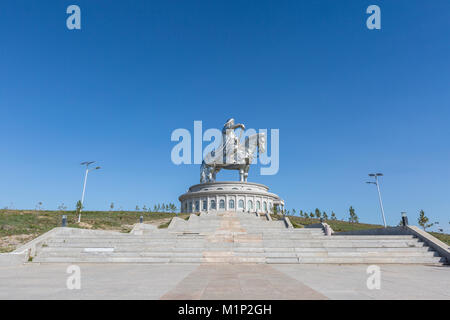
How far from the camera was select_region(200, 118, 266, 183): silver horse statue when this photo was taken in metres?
47.0

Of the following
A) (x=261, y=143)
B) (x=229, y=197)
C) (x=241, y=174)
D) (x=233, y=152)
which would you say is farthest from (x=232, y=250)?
(x=261, y=143)

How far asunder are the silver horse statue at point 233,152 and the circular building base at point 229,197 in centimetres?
198

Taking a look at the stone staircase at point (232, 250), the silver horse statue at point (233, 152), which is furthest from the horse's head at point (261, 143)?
the stone staircase at point (232, 250)

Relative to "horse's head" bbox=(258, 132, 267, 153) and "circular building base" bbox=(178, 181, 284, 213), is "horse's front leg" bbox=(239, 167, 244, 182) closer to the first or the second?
"circular building base" bbox=(178, 181, 284, 213)

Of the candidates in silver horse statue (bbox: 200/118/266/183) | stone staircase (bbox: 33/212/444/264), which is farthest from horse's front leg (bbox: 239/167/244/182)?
stone staircase (bbox: 33/212/444/264)

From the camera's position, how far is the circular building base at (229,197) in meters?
46.2

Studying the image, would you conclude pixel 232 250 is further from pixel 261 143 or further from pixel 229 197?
pixel 261 143

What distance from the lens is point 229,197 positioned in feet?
152

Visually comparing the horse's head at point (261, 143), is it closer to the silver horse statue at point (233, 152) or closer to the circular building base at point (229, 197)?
the silver horse statue at point (233, 152)

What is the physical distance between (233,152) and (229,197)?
27.8 ft

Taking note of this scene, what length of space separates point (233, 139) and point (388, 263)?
36795 mm
